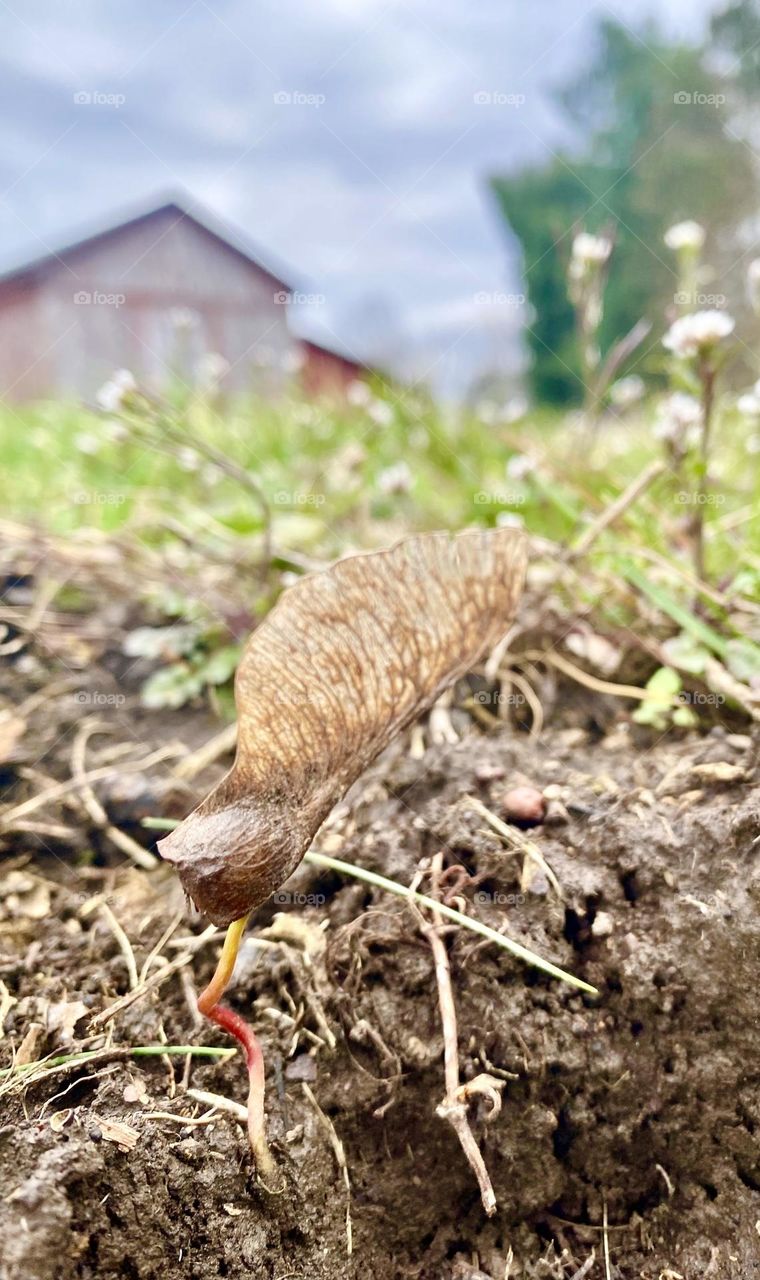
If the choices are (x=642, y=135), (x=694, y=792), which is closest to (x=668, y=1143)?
(x=694, y=792)

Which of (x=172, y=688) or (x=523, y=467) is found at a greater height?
(x=523, y=467)

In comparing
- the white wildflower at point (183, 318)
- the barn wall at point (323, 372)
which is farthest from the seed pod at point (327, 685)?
the barn wall at point (323, 372)

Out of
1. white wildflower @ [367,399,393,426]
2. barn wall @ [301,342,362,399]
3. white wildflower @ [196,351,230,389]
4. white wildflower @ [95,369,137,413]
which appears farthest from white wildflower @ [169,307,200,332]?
white wildflower @ [95,369,137,413]

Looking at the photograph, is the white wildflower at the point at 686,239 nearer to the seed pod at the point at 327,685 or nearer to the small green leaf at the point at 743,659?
the small green leaf at the point at 743,659

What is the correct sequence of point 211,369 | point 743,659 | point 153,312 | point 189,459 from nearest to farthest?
point 743,659
point 189,459
point 211,369
point 153,312

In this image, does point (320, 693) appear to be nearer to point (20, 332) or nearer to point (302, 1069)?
point (302, 1069)

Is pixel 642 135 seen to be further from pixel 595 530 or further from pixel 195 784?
pixel 195 784

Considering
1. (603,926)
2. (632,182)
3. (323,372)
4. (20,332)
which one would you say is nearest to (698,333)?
(603,926)
